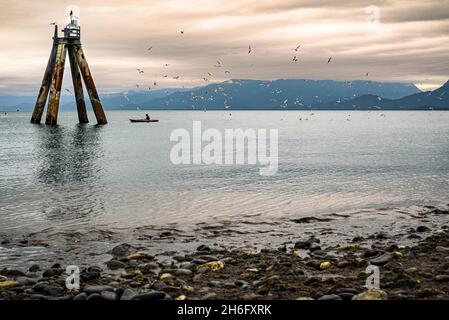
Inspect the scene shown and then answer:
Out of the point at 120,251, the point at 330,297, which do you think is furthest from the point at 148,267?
the point at 330,297

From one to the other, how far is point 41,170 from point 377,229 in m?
26.4

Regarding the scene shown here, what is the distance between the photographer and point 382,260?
1214 cm

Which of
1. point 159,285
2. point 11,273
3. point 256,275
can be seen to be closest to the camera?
point 159,285

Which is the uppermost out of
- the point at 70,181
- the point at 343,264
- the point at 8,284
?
the point at 70,181

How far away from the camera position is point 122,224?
18.7 metres

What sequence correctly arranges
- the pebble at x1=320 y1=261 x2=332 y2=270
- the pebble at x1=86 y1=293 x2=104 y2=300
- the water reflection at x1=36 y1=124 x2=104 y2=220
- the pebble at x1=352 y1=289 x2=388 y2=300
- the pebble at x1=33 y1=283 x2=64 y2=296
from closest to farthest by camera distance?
1. the pebble at x1=352 y1=289 x2=388 y2=300
2. the pebble at x1=86 y1=293 x2=104 y2=300
3. the pebble at x1=33 y1=283 x2=64 y2=296
4. the pebble at x1=320 y1=261 x2=332 y2=270
5. the water reflection at x1=36 y1=124 x2=104 y2=220

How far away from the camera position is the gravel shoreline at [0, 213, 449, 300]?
31.8ft

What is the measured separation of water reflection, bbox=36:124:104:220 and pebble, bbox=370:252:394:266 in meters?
12.6

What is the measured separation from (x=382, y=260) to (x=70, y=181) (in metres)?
22.6

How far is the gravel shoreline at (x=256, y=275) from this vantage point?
9688 millimetres

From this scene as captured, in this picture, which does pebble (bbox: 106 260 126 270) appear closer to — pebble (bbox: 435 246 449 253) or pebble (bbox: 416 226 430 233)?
pebble (bbox: 435 246 449 253)

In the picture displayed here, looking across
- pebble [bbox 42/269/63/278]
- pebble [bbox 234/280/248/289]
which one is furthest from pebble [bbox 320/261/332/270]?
pebble [bbox 42/269/63/278]

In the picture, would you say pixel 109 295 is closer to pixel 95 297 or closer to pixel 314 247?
pixel 95 297

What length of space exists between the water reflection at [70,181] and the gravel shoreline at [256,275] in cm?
760
